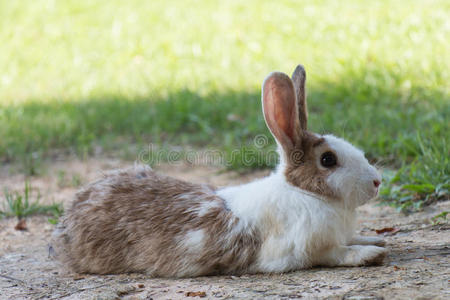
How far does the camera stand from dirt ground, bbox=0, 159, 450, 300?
2.49 meters

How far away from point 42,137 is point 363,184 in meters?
4.55

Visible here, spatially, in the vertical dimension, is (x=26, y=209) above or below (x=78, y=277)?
above

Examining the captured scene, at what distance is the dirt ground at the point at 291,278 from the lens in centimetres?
249

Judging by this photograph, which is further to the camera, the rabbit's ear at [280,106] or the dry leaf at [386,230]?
the dry leaf at [386,230]

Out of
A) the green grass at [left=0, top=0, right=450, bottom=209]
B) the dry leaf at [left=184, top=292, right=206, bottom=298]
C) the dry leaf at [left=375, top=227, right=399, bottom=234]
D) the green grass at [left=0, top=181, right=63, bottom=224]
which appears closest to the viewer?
the dry leaf at [left=184, top=292, right=206, bottom=298]

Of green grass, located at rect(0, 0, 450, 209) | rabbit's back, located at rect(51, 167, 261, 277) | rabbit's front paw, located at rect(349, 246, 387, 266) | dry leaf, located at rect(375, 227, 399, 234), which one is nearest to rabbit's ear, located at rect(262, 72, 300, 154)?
rabbit's back, located at rect(51, 167, 261, 277)

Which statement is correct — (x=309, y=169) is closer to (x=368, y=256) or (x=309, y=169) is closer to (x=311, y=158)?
(x=311, y=158)

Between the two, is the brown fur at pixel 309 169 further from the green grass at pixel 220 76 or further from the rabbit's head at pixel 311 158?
the green grass at pixel 220 76

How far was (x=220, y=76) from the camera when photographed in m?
8.00

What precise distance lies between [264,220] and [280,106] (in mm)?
579

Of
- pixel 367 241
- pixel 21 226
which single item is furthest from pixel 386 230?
pixel 21 226

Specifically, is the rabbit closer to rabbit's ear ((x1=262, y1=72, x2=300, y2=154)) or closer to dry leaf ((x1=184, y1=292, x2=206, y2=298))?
rabbit's ear ((x1=262, y1=72, x2=300, y2=154))

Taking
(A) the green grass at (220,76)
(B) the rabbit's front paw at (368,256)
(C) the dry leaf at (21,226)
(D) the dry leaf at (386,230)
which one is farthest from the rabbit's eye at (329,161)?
(C) the dry leaf at (21,226)

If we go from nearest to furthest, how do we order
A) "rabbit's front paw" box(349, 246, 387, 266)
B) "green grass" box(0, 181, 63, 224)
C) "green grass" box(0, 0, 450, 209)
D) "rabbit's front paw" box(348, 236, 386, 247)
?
1. "rabbit's front paw" box(349, 246, 387, 266)
2. "rabbit's front paw" box(348, 236, 386, 247)
3. "green grass" box(0, 181, 63, 224)
4. "green grass" box(0, 0, 450, 209)
